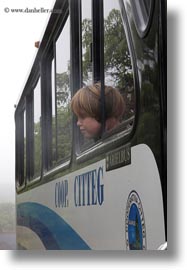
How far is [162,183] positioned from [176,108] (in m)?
0.27

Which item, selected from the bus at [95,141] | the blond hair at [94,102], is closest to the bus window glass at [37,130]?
the bus at [95,141]

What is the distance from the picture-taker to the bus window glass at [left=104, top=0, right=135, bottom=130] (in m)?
1.83

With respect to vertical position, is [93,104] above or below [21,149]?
above

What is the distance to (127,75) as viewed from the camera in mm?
1842

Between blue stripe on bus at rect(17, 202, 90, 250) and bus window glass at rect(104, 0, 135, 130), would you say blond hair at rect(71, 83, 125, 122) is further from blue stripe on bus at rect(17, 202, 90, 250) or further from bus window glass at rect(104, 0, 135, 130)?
blue stripe on bus at rect(17, 202, 90, 250)

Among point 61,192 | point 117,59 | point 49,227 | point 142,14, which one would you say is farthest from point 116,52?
point 49,227

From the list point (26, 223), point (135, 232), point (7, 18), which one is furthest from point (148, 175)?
point (7, 18)

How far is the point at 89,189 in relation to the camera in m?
1.90

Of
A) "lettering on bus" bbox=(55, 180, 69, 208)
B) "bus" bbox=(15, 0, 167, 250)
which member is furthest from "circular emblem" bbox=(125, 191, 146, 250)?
"lettering on bus" bbox=(55, 180, 69, 208)

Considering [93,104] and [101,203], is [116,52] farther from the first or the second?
[101,203]

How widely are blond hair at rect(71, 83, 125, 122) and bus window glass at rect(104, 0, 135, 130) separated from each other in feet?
0.09

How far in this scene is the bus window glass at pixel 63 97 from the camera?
1.92 meters

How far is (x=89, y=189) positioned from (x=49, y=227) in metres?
0.19

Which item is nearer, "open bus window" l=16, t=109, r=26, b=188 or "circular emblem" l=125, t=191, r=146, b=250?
"circular emblem" l=125, t=191, r=146, b=250
